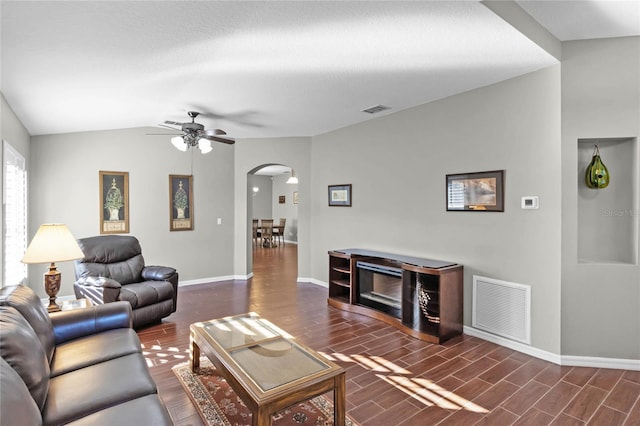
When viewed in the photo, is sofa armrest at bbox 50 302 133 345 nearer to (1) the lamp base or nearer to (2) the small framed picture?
(1) the lamp base

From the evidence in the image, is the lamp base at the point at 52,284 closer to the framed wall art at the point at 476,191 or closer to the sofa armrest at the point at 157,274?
the sofa armrest at the point at 157,274

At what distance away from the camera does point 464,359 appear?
120 inches

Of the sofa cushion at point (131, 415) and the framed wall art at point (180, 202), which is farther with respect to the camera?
the framed wall art at point (180, 202)

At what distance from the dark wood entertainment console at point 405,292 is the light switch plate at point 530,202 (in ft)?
3.06

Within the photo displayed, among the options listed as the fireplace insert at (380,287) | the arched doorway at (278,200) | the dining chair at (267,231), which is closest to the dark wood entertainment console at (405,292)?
the fireplace insert at (380,287)

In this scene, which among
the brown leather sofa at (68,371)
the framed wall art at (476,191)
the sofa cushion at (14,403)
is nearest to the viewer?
the sofa cushion at (14,403)

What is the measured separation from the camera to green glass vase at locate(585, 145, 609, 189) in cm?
296

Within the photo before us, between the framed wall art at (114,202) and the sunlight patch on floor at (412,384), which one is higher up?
the framed wall art at (114,202)

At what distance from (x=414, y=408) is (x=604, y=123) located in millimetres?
2882

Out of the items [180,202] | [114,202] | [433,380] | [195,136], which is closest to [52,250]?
[195,136]

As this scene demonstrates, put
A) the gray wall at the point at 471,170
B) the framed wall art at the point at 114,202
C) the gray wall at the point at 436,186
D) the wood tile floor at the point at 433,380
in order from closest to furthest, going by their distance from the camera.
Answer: the wood tile floor at the point at 433,380, the gray wall at the point at 436,186, the gray wall at the point at 471,170, the framed wall art at the point at 114,202

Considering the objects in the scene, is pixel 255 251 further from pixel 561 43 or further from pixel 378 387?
pixel 561 43

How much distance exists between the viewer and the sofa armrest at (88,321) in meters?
2.32

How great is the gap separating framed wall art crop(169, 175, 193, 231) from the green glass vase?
5481 mm
